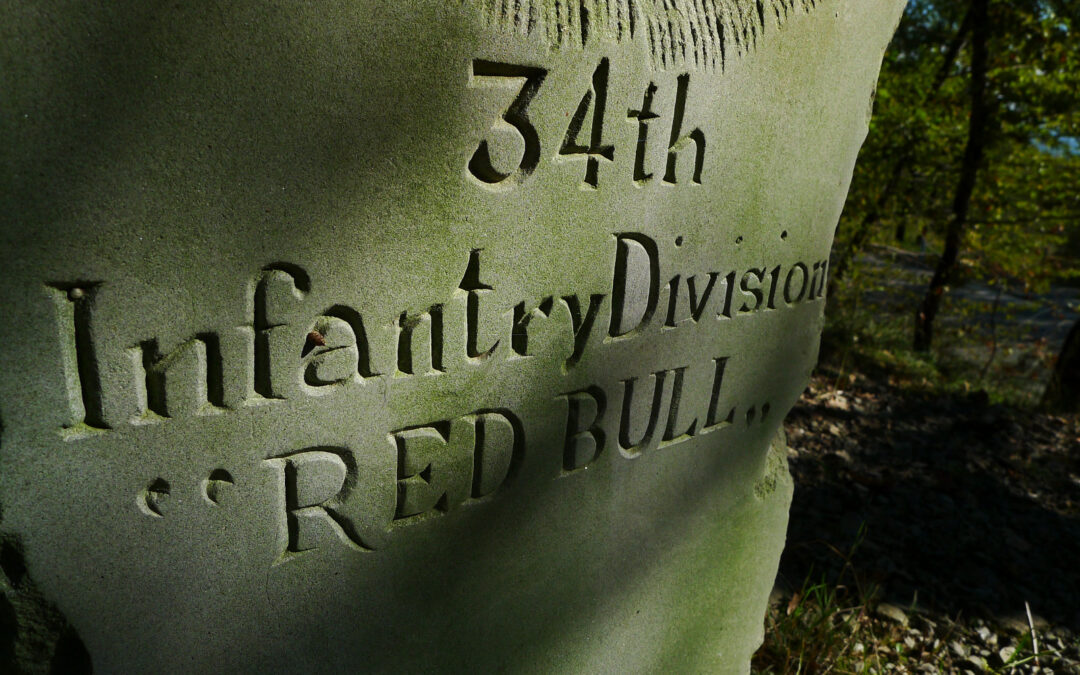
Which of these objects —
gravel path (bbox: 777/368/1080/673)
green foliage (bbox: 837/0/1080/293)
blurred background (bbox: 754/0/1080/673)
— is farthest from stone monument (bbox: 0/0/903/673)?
green foliage (bbox: 837/0/1080/293)

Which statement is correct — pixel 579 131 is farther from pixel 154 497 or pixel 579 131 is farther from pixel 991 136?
pixel 991 136

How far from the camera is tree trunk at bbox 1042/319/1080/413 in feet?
17.3

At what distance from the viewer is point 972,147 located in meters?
5.99

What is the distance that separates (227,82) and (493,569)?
0.96 m

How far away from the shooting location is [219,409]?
1.05m

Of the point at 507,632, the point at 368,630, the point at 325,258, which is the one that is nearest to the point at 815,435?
the point at 507,632

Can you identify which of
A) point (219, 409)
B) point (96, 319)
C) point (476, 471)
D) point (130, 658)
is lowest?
point (130, 658)

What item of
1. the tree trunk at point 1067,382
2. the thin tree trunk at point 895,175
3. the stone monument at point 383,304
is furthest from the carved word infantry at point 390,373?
the thin tree trunk at point 895,175

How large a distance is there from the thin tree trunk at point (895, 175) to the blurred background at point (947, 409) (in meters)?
0.02

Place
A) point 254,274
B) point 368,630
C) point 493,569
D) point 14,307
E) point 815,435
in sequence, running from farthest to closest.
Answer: point 815,435, point 493,569, point 368,630, point 254,274, point 14,307

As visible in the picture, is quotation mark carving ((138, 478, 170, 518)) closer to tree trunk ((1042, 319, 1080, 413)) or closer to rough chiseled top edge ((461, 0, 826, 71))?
rough chiseled top edge ((461, 0, 826, 71))

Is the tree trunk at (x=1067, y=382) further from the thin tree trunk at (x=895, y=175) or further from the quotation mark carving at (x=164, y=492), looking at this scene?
the quotation mark carving at (x=164, y=492)

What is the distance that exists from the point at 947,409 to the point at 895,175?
2.70 m

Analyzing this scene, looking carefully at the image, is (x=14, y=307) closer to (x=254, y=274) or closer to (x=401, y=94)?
(x=254, y=274)
